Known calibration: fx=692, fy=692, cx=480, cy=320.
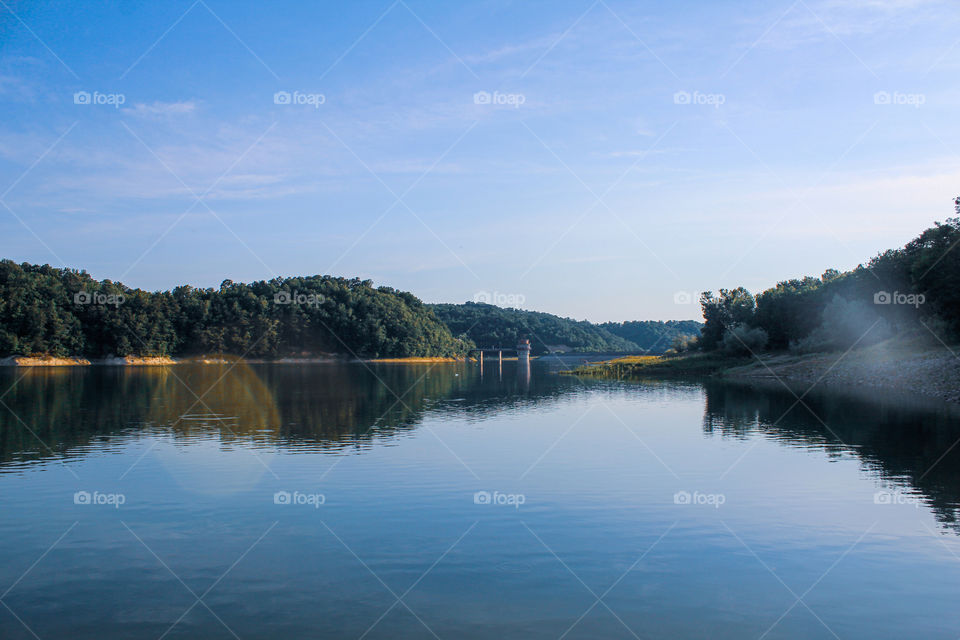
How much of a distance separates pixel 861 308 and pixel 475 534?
308 feet

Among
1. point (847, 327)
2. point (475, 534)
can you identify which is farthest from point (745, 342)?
point (475, 534)

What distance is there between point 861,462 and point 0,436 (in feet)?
121

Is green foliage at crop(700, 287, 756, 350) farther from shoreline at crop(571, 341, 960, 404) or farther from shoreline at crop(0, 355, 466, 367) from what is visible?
shoreline at crop(0, 355, 466, 367)

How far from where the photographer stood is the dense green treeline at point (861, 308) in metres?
67.5

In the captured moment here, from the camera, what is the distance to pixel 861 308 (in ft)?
309


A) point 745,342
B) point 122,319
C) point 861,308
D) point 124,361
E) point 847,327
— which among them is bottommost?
point 124,361

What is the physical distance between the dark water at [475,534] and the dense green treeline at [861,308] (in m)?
40.5

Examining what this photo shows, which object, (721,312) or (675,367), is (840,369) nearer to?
(675,367)

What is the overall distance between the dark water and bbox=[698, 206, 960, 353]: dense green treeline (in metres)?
40.5

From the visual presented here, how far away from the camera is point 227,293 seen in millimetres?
192375

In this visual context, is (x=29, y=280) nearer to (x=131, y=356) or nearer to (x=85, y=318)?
(x=85, y=318)

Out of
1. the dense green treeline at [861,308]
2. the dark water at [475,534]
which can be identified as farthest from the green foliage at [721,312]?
the dark water at [475,534]

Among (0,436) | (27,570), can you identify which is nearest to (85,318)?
(0,436)

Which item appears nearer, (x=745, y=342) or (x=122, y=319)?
(x=745, y=342)
